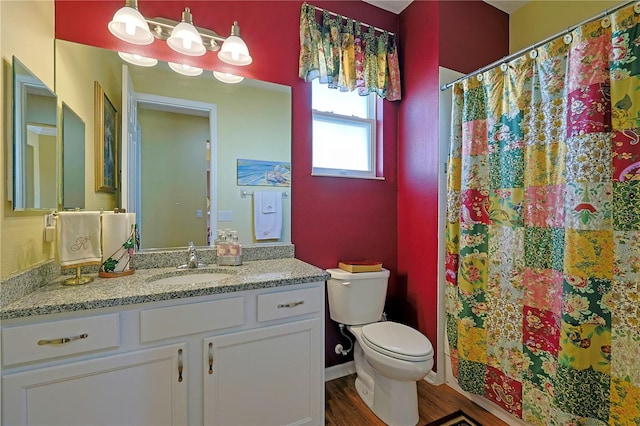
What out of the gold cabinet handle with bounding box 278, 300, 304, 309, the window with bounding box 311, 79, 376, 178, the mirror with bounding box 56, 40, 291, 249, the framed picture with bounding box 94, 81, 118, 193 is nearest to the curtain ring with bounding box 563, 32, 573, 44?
the window with bounding box 311, 79, 376, 178

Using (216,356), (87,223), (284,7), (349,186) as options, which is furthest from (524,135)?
(87,223)

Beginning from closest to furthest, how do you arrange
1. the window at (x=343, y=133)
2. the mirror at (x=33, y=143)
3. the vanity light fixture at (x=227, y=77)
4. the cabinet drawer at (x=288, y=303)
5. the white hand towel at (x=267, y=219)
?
1. the mirror at (x=33, y=143)
2. the cabinet drawer at (x=288, y=303)
3. the vanity light fixture at (x=227, y=77)
4. the white hand towel at (x=267, y=219)
5. the window at (x=343, y=133)

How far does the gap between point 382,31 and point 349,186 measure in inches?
46.7

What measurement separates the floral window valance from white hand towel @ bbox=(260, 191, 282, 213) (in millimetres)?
800

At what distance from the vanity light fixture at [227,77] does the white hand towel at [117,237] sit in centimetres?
93

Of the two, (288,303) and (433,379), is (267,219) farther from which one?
(433,379)

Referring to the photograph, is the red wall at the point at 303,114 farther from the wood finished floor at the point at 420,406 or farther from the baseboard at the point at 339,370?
the wood finished floor at the point at 420,406

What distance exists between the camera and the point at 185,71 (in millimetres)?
1660

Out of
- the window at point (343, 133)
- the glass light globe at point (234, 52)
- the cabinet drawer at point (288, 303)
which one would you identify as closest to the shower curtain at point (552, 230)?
the window at point (343, 133)

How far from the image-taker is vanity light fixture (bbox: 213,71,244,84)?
1.74 metres

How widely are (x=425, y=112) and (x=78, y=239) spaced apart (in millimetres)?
2121

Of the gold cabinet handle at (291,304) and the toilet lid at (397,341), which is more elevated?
the gold cabinet handle at (291,304)

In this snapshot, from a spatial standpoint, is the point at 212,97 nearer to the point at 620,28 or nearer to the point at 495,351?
the point at 620,28

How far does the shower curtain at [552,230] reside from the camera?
1.20 metres
